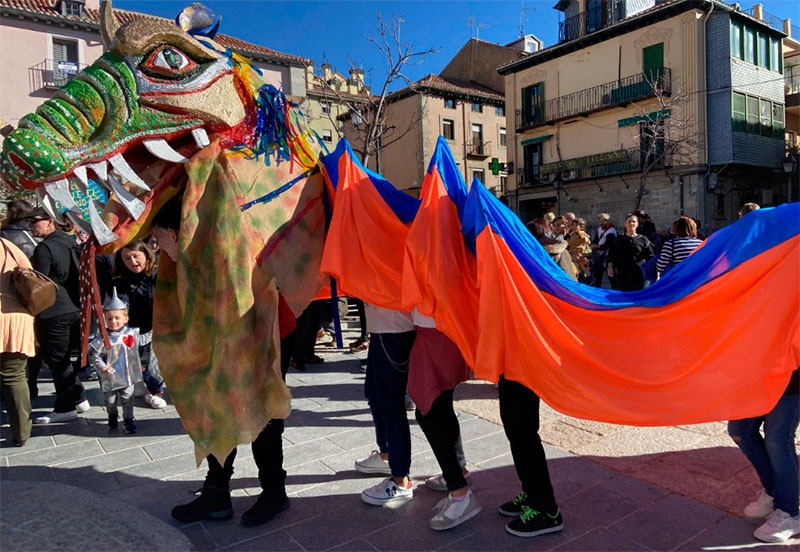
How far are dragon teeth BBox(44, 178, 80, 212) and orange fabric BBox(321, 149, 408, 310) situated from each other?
41.8 inches

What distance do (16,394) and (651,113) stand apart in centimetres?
2302

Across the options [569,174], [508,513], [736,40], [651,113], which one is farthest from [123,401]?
[736,40]

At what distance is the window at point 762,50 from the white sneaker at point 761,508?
25.1m

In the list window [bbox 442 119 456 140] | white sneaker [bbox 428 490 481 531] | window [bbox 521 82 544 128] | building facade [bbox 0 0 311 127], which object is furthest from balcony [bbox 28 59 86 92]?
white sneaker [bbox 428 490 481 531]

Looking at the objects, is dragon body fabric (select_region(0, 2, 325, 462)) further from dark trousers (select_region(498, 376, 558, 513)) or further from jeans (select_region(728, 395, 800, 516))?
jeans (select_region(728, 395, 800, 516))

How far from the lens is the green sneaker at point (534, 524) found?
2.76m

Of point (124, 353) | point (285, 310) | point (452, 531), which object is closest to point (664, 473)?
point (452, 531)

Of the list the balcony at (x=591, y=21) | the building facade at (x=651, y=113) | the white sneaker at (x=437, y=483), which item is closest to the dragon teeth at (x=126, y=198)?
the white sneaker at (x=437, y=483)

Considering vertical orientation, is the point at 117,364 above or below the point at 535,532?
above

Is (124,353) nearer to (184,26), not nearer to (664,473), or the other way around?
(184,26)

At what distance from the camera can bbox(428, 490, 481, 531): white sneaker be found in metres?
2.85

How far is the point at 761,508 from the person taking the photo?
2.82 m

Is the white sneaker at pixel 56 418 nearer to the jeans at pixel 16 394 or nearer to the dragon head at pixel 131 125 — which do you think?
the jeans at pixel 16 394

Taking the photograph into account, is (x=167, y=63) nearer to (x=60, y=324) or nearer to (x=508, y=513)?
(x=508, y=513)
